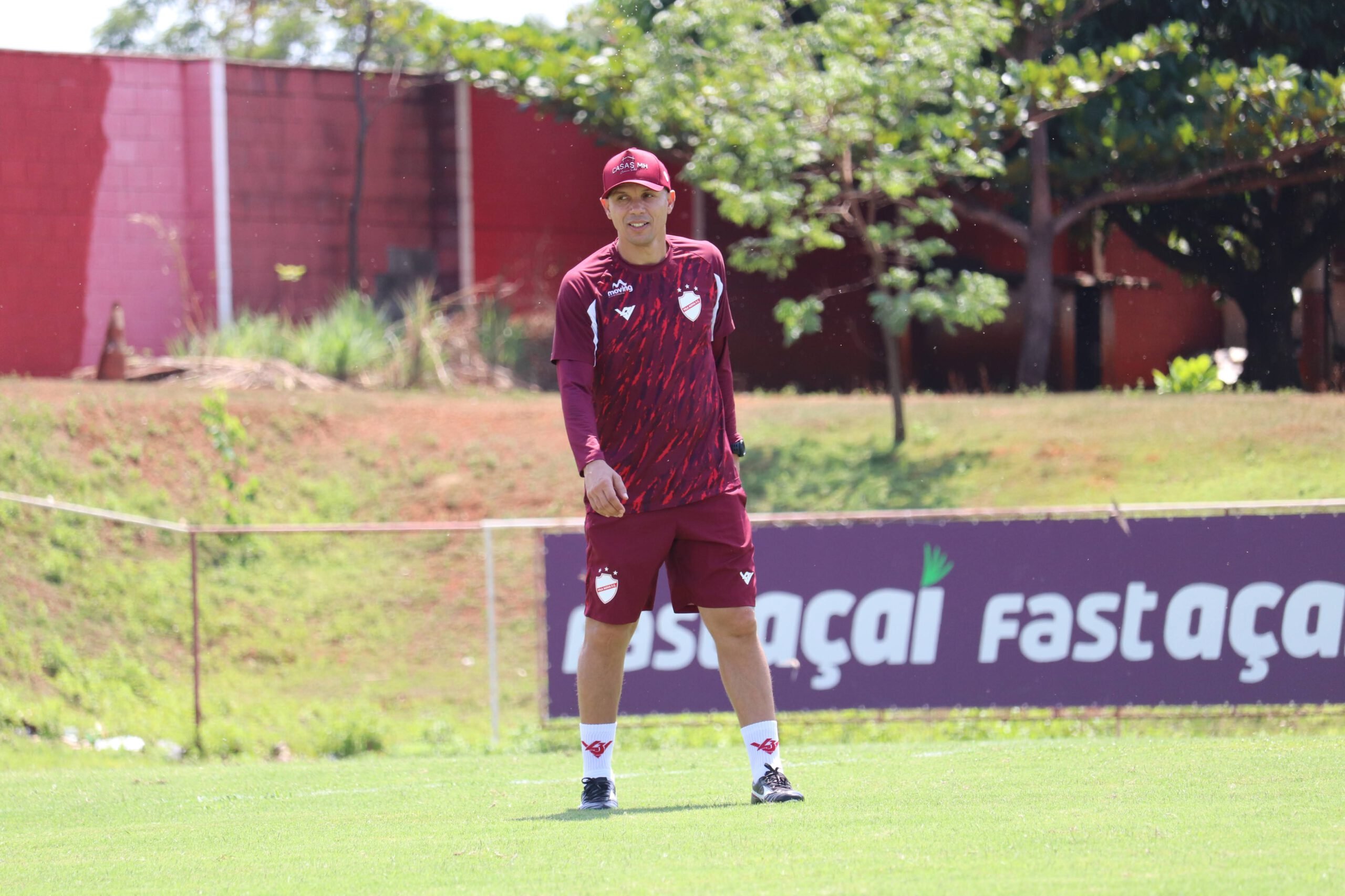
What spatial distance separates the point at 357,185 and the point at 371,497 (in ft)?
21.4

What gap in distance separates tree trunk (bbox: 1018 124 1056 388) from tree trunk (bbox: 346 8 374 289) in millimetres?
8749

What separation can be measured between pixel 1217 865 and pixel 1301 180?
16.8 m

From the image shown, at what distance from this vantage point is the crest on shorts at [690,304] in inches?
193

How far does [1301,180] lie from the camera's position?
61.1 feet

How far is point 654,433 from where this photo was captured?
487cm

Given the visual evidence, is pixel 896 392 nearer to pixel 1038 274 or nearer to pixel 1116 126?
pixel 1038 274

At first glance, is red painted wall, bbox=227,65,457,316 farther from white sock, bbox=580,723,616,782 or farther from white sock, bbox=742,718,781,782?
white sock, bbox=742,718,781,782

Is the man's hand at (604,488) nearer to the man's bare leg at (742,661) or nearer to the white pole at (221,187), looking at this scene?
the man's bare leg at (742,661)

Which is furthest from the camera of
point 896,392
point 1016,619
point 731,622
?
Answer: point 896,392

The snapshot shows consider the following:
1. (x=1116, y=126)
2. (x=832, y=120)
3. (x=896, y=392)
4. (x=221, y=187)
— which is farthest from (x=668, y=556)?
(x=221, y=187)

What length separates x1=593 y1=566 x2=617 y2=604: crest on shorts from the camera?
4.88 m

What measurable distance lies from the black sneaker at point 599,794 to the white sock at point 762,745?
11cm

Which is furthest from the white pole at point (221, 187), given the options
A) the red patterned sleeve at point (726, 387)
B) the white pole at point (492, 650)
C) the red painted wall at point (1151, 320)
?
the red patterned sleeve at point (726, 387)

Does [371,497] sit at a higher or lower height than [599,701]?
lower
